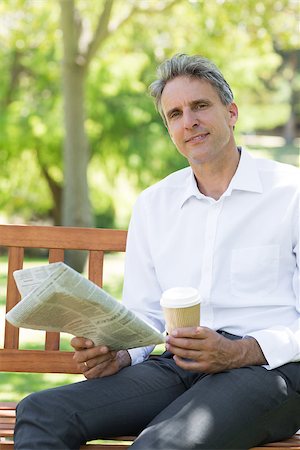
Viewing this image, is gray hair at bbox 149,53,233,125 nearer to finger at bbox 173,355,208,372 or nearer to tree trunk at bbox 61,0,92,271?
finger at bbox 173,355,208,372

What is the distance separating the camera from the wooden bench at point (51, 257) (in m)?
3.54

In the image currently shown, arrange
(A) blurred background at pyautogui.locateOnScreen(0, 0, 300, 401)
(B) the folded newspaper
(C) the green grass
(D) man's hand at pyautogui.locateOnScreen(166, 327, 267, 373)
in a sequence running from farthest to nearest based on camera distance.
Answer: (A) blurred background at pyautogui.locateOnScreen(0, 0, 300, 401) < (C) the green grass < (D) man's hand at pyautogui.locateOnScreen(166, 327, 267, 373) < (B) the folded newspaper

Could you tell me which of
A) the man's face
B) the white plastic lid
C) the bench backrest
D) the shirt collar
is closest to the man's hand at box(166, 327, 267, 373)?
the white plastic lid

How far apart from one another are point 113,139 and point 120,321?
489 inches

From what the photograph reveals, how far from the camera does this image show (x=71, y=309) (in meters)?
2.60

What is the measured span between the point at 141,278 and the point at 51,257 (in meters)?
0.55

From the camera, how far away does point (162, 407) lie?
2.91m

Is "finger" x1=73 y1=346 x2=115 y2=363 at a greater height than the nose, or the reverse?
the nose

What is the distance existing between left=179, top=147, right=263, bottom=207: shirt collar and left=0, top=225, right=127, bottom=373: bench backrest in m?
0.48

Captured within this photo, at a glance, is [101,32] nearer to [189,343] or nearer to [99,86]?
[99,86]

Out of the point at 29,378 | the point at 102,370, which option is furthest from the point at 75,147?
the point at 102,370

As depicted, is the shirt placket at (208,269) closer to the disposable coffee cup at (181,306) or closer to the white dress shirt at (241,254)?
the white dress shirt at (241,254)

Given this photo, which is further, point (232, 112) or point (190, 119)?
point (232, 112)

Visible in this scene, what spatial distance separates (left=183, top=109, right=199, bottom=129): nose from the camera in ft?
10.2
